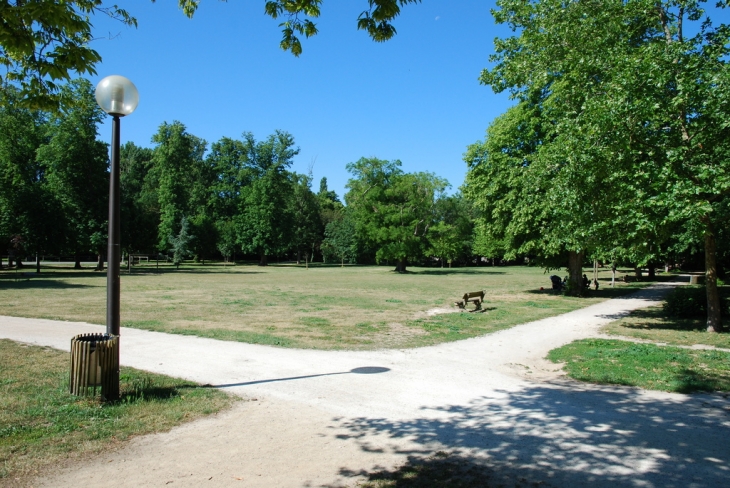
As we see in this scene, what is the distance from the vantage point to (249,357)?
9.19m

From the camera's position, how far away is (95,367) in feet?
20.1

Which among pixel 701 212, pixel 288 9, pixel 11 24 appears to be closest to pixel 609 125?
pixel 701 212

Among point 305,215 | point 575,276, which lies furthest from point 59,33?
point 305,215

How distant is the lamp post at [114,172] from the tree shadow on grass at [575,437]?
3.29 meters

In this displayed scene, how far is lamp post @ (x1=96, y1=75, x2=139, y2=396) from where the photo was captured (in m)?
6.12

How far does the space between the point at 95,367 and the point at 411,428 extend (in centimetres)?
401

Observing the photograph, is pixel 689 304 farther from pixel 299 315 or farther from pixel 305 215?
pixel 305 215

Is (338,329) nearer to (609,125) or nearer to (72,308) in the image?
(609,125)

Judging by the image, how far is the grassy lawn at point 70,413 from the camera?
467 cm

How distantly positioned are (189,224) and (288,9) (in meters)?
57.7

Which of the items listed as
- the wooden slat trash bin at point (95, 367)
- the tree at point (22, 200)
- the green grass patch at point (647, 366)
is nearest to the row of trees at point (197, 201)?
the tree at point (22, 200)

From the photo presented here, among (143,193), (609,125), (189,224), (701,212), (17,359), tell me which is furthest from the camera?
(143,193)

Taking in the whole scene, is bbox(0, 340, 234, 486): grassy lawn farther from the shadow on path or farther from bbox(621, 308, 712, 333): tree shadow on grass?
bbox(621, 308, 712, 333): tree shadow on grass

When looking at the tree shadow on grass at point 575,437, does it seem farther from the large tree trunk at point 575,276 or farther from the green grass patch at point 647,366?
the large tree trunk at point 575,276
